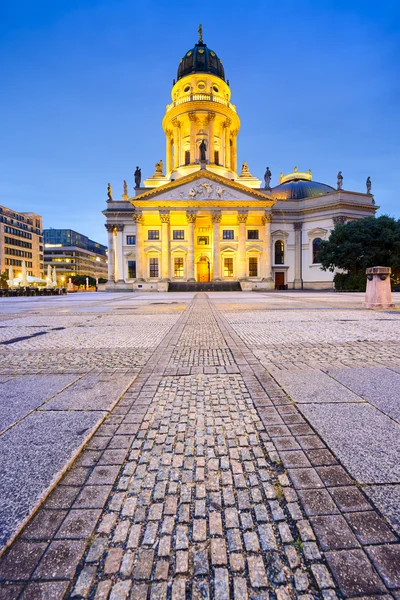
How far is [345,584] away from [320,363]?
127 inches

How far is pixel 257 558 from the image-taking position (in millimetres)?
1267

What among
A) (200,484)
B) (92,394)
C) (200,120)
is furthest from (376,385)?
(200,120)

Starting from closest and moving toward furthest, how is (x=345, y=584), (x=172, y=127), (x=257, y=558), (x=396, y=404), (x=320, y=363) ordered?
(x=345, y=584) → (x=257, y=558) → (x=396, y=404) → (x=320, y=363) → (x=172, y=127)

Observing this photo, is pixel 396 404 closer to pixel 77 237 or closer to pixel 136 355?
pixel 136 355

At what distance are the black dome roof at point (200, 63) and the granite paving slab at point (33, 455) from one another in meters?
64.5

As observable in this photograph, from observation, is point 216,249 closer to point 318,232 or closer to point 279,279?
point 279,279

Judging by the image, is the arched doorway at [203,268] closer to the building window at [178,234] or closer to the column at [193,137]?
the building window at [178,234]

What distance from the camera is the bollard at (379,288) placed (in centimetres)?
1160

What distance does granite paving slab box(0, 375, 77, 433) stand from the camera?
2.61 meters

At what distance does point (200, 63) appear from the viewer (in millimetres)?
54219

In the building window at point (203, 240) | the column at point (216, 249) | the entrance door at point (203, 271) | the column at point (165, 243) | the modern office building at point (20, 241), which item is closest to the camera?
the column at point (216, 249)

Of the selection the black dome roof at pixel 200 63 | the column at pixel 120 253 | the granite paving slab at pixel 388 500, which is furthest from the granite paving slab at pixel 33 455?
the black dome roof at pixel 200 63

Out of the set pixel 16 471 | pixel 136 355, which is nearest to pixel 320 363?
pixel 136 355

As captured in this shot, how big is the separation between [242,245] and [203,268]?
8292 mm
